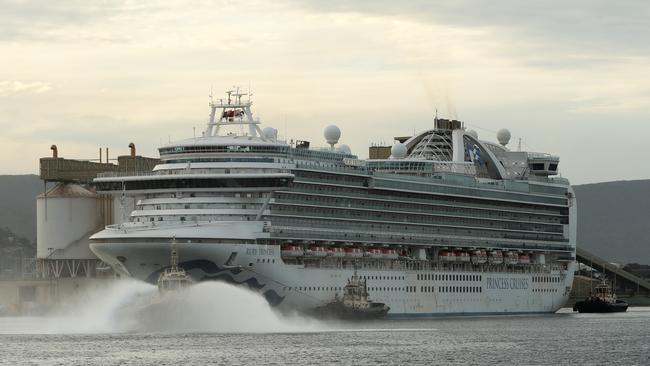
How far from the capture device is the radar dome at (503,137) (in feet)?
557

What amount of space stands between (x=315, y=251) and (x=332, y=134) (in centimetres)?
1899

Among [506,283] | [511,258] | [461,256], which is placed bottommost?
[506,283]

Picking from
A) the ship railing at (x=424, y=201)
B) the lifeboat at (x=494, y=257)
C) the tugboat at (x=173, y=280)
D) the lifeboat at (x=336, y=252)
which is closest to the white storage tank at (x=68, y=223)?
the ship railing at (x=424, y=201)

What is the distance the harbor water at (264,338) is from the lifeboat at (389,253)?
5751 millimetres

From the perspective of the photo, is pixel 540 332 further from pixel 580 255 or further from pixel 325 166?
pixel 580 255

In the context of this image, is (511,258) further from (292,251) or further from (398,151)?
(292,251)

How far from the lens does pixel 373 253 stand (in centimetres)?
13562

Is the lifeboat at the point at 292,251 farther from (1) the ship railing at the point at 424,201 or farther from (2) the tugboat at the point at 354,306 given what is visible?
(2) the tugboat at the point at 354,306

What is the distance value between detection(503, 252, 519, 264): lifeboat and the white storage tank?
45194mm

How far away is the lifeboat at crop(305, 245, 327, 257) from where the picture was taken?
126875mm

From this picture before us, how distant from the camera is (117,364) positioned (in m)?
89.8

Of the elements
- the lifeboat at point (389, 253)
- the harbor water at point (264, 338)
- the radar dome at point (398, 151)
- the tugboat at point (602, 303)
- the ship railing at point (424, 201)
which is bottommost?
the tugboat at point (602, 303)

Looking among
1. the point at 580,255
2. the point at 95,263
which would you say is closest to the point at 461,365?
the point at 95,263

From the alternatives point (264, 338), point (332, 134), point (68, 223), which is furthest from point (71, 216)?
point (264, 338)
